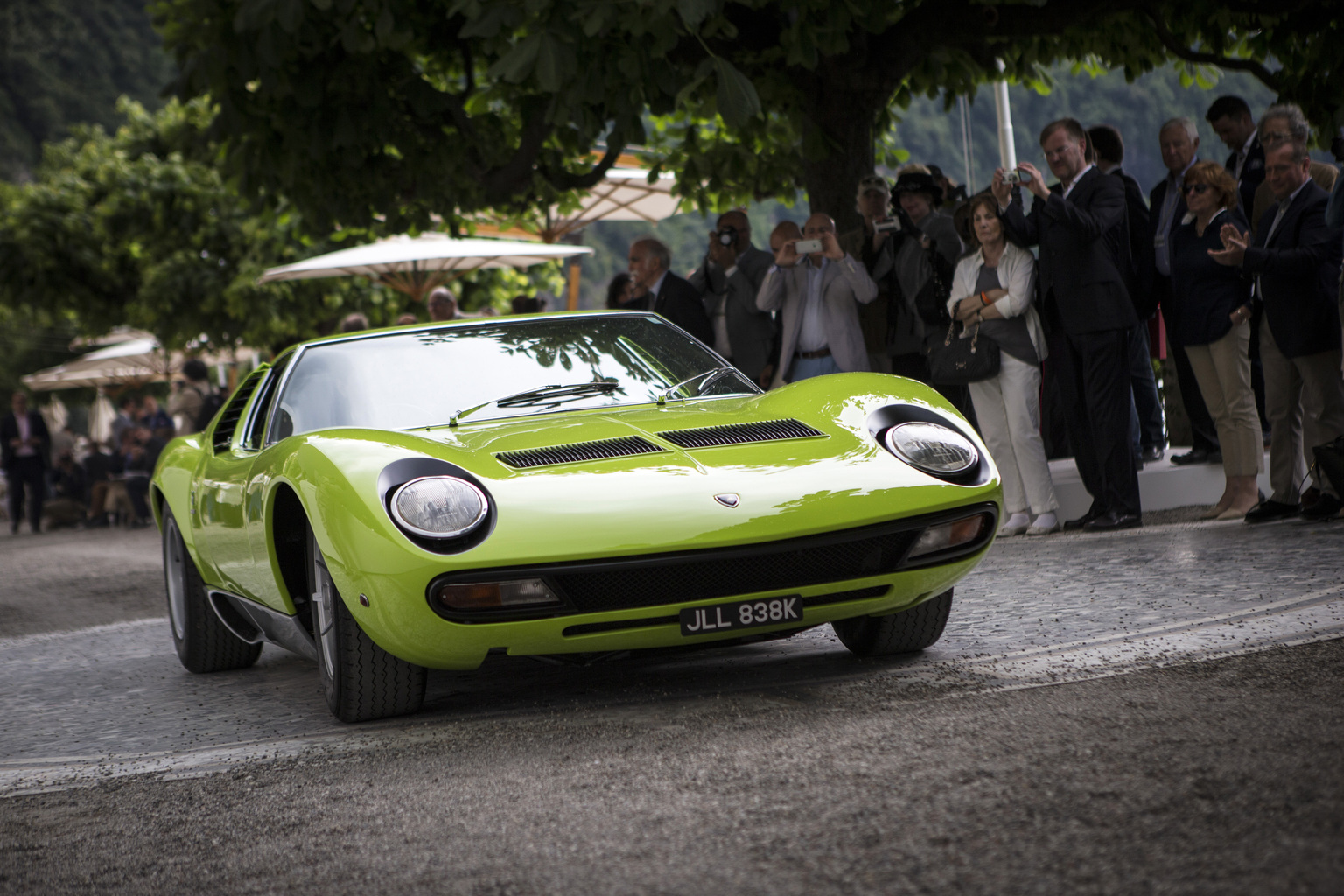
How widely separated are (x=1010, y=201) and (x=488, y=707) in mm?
4459

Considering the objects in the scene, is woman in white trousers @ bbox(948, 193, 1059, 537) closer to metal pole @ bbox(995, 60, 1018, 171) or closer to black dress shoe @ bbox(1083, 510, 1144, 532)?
black dress shoe @ bbox(1083, 510, 1144, 532)

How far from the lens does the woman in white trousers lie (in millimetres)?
7648

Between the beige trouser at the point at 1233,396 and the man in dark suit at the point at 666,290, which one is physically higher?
the man in dark suit at the point at 666,290

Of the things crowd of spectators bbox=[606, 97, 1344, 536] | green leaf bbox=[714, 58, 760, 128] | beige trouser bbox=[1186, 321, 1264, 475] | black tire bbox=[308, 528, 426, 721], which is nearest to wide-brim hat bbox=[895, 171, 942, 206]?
crowd of spectators bbox=[606, 97, 1344, 536]

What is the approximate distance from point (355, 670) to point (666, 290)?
17.6 feet

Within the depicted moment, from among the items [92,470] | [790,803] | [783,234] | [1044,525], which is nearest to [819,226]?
[783,234]

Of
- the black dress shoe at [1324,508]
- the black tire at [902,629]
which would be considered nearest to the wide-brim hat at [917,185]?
the black dress shoe at [1324,508]

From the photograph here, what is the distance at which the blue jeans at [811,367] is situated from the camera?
8.40 metres

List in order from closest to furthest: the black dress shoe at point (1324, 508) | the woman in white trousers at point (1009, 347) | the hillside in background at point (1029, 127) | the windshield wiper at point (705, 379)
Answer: the windshield wiper at point (705, 379), the black dress shoe at point (1324, 508), the woman in white trousers at point (1009, 347), the hillside in background at point (1029, 127)

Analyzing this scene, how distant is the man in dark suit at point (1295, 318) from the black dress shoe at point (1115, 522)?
0.60 m

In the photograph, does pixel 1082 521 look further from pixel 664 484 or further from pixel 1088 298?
pixel 664 484

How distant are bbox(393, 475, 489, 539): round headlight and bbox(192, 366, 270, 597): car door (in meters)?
1.25

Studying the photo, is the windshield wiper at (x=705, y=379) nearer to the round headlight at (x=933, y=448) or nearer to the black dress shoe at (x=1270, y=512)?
the round headlight at (x=933, y=448)

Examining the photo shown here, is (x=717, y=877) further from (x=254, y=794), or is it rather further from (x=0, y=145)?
(x=0, y=145)
